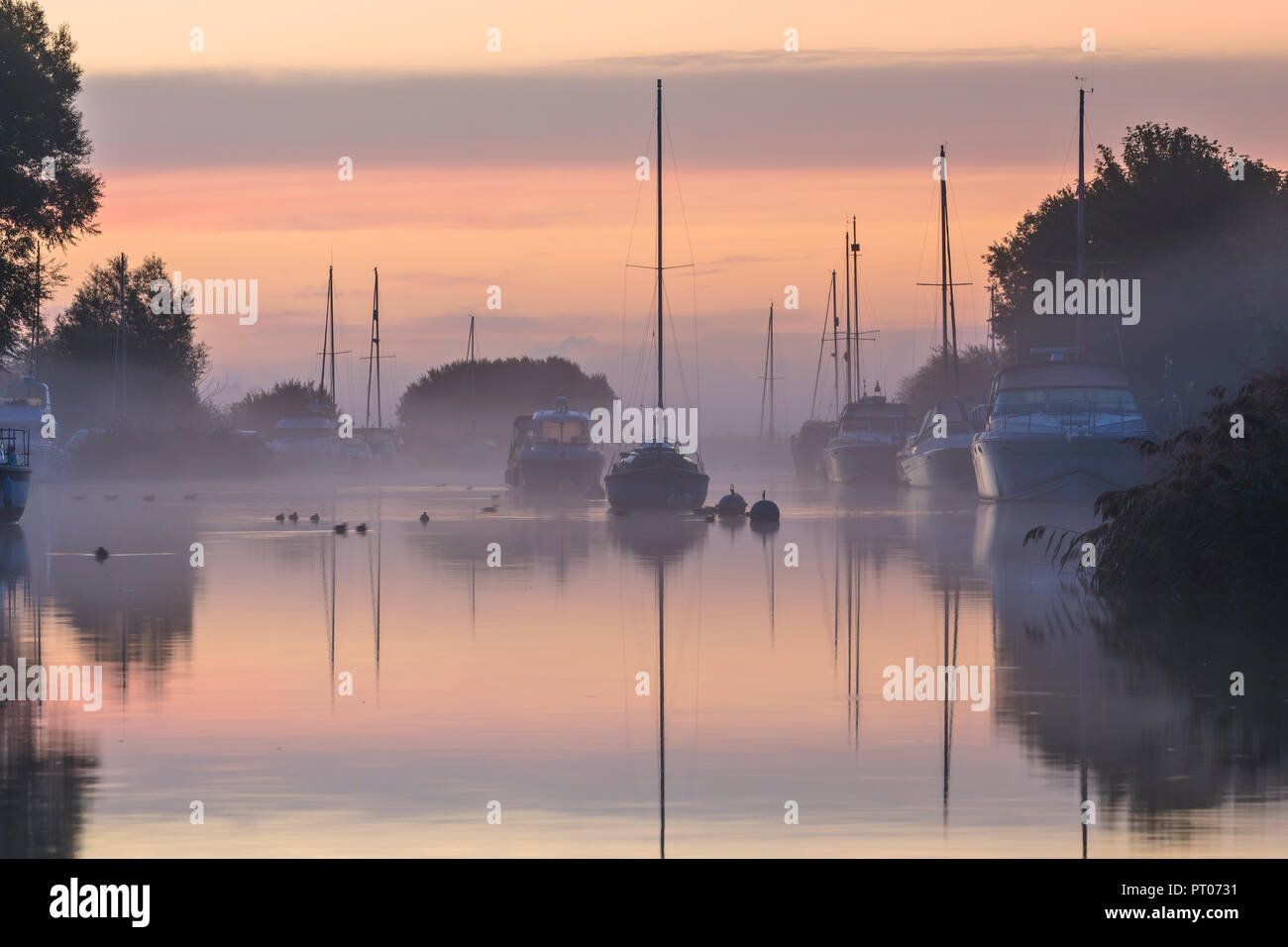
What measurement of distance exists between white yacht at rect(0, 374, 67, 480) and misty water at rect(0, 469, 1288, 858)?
34.3 m

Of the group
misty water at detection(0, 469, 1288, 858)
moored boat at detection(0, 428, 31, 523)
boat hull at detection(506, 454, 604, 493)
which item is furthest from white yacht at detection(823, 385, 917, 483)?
misty water at detection(0, 469, 1288, 858)

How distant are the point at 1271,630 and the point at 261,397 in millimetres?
120203

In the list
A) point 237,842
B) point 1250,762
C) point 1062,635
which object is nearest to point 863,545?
point 1062,635

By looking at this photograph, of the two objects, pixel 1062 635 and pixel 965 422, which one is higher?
pixel 965 422

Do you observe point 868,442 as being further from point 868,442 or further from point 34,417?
point 34,417

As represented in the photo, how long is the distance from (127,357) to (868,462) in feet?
142

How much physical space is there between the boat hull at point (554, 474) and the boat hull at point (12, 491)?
29834 millimetres

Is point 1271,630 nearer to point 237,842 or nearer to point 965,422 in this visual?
point 237,842

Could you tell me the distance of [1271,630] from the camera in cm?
1844

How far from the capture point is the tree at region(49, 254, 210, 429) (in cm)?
9706

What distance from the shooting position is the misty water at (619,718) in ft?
32.8

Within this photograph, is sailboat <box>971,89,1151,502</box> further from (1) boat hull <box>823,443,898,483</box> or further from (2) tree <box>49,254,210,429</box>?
(2) tree <box>49,254,210,429</box>

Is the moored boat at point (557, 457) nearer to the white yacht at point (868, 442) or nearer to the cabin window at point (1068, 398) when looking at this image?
the white yacht at point (868, 442)

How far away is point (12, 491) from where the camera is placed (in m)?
39.7
